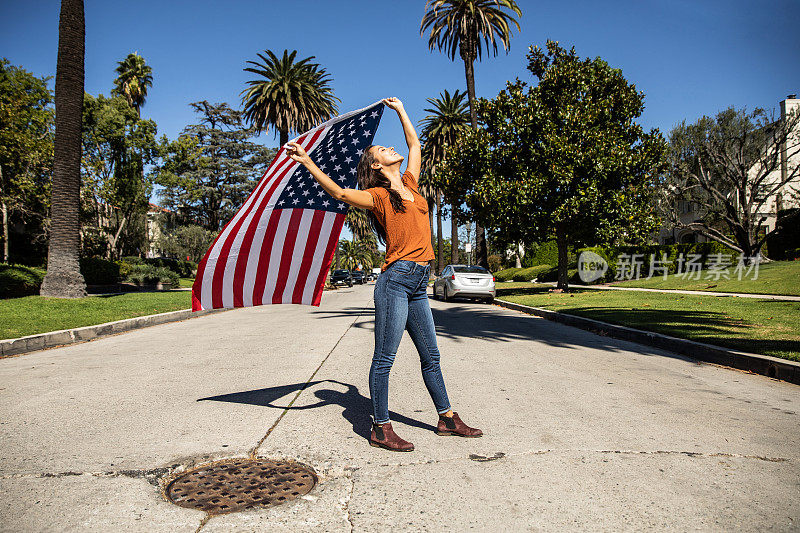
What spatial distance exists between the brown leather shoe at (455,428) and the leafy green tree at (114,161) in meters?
33.7

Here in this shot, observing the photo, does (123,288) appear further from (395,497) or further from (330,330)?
(395,497)

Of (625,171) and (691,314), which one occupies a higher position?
(625,171)

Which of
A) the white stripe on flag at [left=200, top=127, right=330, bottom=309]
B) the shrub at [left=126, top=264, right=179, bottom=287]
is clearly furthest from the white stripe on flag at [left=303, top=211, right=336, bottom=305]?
the shrub at [left=126, top=264, right=179, bottom=287]

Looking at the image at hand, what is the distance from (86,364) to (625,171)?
19863 millimetres

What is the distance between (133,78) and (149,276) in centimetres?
1892

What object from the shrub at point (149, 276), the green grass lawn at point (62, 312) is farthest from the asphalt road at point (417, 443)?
the shrub at point (149, 276)

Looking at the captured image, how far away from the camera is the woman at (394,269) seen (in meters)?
3.67

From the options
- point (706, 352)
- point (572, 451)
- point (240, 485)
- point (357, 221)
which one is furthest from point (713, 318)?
point (357, 221)

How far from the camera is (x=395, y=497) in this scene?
2949mm

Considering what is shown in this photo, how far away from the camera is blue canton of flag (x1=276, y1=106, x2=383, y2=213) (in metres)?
4.85

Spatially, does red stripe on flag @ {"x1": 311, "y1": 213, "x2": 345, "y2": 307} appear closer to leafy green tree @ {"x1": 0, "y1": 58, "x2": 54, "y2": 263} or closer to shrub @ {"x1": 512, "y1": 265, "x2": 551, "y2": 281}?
leafy green tree @ {"x1": 0, "y1": 58, "x2": 54, "y2": 263}

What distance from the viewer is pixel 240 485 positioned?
3.09 m

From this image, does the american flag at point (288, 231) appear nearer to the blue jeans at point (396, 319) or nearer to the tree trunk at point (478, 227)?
the blue jeans at point (396, 319)

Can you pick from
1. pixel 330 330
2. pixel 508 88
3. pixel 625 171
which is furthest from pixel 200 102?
pixel 330 330
